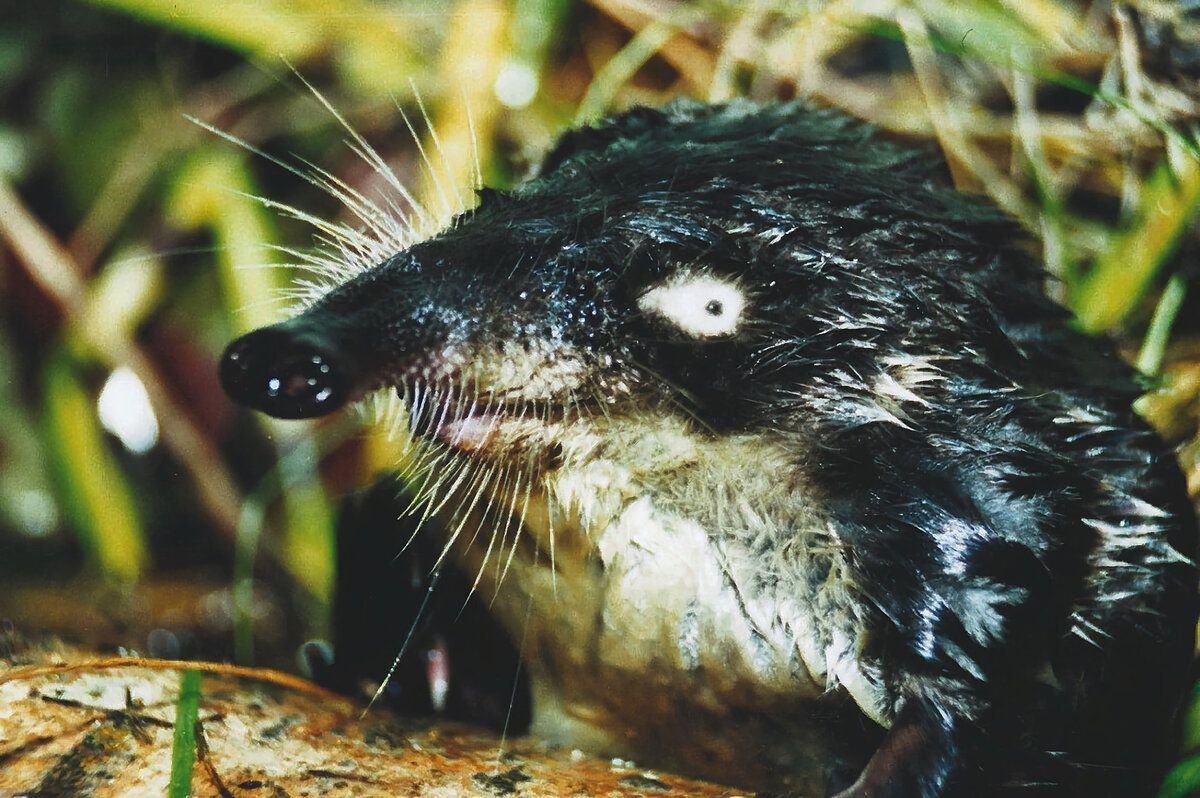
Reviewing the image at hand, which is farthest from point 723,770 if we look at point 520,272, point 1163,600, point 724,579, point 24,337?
point 24,337

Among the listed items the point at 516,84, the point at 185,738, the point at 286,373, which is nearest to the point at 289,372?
the point at 286,373

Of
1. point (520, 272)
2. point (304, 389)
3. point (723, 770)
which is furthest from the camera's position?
point (723, 770)

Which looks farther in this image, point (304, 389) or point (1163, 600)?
point (1163, 600)

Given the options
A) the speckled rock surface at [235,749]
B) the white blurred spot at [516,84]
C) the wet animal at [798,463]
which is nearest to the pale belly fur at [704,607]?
the wet animal at [798,463]

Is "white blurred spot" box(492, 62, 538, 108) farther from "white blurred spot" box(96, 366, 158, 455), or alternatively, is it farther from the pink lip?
the pink lip

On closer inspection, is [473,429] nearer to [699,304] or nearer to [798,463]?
[699,304]

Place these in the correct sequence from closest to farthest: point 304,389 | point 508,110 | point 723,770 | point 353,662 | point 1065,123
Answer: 1. point 304,389
2. point 723,770
3. point 353,662
4. point 1065,123
5. point 508,110

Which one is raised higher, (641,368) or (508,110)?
(508,110)

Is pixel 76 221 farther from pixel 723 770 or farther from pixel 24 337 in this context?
pixel 723 770
